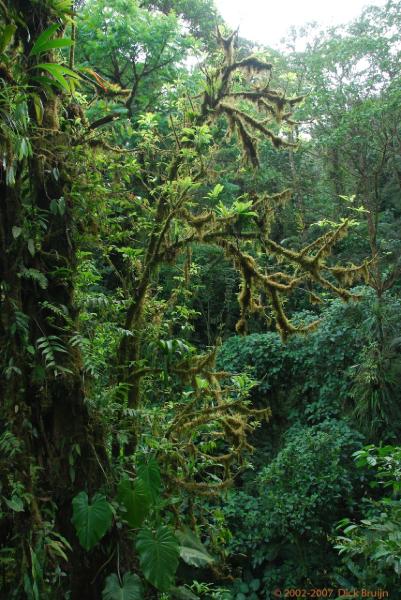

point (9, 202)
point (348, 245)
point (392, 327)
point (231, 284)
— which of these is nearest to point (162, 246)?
point (9, 202)

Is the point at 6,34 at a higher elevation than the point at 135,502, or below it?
higher

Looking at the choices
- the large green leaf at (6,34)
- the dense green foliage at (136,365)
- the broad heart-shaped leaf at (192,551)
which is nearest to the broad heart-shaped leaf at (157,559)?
the dense green foliage at (136,365)

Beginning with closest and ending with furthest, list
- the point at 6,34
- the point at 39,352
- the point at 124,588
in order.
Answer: the point at 6,34 → the point at 124,588 → the point at 39,352

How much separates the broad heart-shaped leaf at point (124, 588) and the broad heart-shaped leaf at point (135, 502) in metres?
0.20

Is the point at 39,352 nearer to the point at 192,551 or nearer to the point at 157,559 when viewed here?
the point at 157,559

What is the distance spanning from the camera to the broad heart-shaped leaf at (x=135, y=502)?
2.14 m

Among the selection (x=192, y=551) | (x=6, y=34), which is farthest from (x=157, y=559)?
(x=6, y=34)

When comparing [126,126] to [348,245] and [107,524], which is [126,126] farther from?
[348,245]

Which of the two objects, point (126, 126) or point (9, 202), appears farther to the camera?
point (126, 126)

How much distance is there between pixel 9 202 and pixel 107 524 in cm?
135

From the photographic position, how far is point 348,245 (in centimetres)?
988

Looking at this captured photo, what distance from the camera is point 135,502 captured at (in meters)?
2.15

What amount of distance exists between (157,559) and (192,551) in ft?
1.44

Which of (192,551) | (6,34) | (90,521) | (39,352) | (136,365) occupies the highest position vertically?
(6,34)
